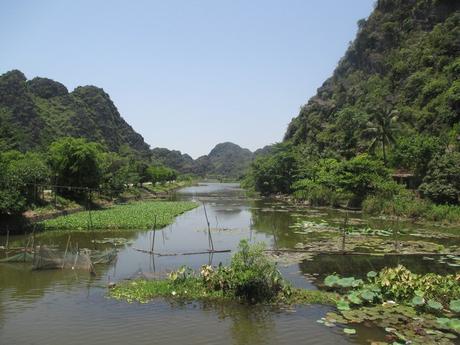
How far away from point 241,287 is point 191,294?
197cm

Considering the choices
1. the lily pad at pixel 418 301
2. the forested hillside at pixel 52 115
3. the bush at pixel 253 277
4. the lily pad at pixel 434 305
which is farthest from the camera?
the forested hillside at pixel 52 115

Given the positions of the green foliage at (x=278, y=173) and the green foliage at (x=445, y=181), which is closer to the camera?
the green foliage at (x=445, y=181)

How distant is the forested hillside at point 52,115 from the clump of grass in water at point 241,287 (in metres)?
56.7

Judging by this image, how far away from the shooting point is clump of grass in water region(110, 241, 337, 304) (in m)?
15.1

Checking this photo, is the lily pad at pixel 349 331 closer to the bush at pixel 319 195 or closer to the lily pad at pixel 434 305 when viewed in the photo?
the lily pad at pixel 434 305

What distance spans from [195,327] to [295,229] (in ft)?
73.8

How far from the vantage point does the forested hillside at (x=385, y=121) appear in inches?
1790

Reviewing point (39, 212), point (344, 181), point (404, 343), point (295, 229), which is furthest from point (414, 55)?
point (404, 343)

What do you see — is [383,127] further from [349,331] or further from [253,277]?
[349,331]

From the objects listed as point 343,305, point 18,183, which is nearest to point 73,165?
point 18,183

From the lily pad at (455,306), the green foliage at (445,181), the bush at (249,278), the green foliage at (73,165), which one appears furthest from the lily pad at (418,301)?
the green foliage at (73,165)

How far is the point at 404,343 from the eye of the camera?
37.6 feet

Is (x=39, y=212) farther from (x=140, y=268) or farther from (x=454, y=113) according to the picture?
(x=454, y=113)

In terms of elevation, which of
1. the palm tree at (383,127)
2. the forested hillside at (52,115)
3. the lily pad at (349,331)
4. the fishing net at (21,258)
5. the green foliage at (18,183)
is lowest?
→ the lily pad at (349,331)
